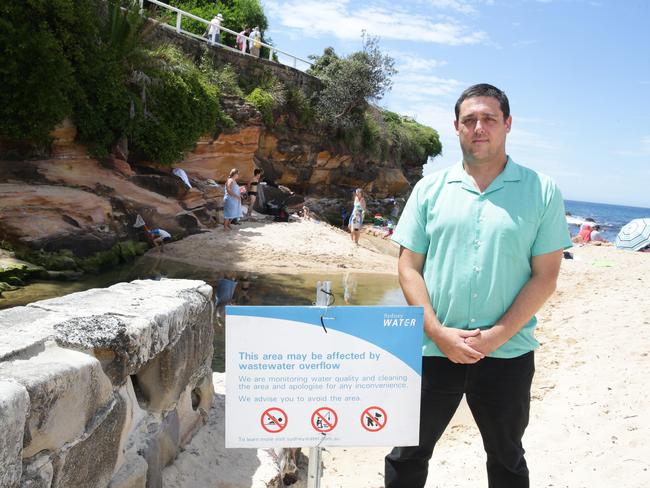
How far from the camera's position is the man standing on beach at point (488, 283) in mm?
2469

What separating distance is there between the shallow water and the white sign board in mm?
5781

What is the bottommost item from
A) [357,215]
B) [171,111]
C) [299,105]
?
[357,215]

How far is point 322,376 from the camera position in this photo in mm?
2312

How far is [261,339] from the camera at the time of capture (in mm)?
2260

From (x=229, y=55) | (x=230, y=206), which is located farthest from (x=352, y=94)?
(x=230, y=206)

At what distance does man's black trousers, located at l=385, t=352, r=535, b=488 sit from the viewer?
2.49m

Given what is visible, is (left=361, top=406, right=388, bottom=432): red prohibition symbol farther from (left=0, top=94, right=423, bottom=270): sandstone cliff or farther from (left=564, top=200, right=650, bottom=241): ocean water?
(left=564, top=200, right=650, bottom=241): ocean water

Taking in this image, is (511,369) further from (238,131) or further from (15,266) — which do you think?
(238,131)

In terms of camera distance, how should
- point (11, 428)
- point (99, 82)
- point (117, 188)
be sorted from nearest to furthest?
point (11, 428)
point (99, 82)
point (117, 188)

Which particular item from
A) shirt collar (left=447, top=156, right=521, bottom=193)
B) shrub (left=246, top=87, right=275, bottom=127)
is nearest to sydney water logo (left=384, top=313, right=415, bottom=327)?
shirt collar (left=447, top=156, right=521, bottom=193)

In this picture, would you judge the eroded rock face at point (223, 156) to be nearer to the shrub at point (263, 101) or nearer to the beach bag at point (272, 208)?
the shrub at point (263, 101)

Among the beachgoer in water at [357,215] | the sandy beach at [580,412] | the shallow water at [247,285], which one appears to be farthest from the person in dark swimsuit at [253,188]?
the sandy beach at [580,412]

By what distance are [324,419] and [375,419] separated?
0.21 meters

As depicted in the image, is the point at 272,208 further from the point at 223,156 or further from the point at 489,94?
the point at 489,94
